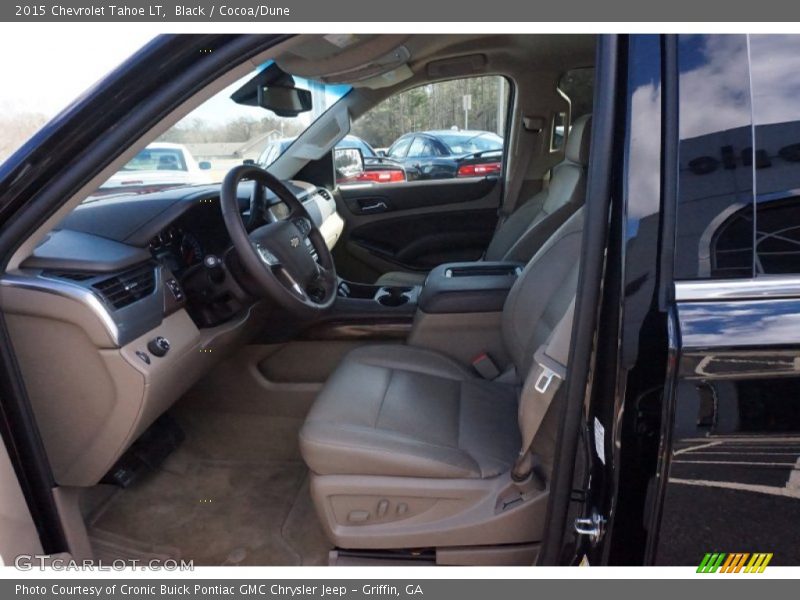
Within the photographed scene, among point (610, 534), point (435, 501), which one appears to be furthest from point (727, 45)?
point (435, 501)

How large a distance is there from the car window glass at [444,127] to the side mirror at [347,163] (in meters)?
0.14

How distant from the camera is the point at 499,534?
1.41 meters

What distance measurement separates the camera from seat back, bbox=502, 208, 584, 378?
1612 millimetres

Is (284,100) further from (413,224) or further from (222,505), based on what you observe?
(222,505)

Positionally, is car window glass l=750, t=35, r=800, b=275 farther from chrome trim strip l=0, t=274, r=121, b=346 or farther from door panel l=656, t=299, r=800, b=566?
chrome trim strip l=0, t=274, r=121, b=346

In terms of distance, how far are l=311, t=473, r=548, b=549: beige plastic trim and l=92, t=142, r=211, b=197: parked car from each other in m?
1.13

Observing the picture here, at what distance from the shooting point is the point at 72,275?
53.0 inches

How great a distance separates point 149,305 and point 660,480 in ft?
4.11

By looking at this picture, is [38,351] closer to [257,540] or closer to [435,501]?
[257,540]

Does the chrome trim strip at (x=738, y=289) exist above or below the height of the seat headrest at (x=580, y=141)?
below

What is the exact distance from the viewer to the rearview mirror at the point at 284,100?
2209mm

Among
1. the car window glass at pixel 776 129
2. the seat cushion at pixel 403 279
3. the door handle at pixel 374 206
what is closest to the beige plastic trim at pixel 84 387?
the car window glass at pixel 776 129

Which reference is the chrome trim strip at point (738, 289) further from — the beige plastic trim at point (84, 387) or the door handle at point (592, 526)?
the beige plastic trim at point (84, 387)

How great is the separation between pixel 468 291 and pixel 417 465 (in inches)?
34.9
